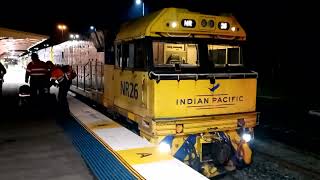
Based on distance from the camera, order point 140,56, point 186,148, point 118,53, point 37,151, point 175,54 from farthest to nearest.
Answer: point 118,53 → point 37,151 → point 175,54 → point 140,56 → point 186,148

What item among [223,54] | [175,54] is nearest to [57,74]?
[175,54]

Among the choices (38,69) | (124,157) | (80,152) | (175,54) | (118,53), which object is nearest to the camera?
(124,157)

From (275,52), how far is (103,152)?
81.9ft

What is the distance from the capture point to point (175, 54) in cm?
736

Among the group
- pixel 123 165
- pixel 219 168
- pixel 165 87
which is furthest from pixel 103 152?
pixel 219 168

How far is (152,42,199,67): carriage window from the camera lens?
7043 millimetres

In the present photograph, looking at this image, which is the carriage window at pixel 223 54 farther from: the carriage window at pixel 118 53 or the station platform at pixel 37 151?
the station platform at pixel 37 151

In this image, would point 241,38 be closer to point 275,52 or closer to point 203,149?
point 203,149

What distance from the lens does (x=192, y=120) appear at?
22.7 feet

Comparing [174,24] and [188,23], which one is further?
[188,23]

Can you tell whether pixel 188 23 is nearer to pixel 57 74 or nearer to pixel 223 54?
pixel 223 54

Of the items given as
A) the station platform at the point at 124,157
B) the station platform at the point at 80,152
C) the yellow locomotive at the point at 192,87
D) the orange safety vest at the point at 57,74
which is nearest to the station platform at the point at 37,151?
the station platform at the point at 80,152

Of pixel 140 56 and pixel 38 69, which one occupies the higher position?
pixel 140 56

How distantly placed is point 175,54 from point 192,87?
860 mm
